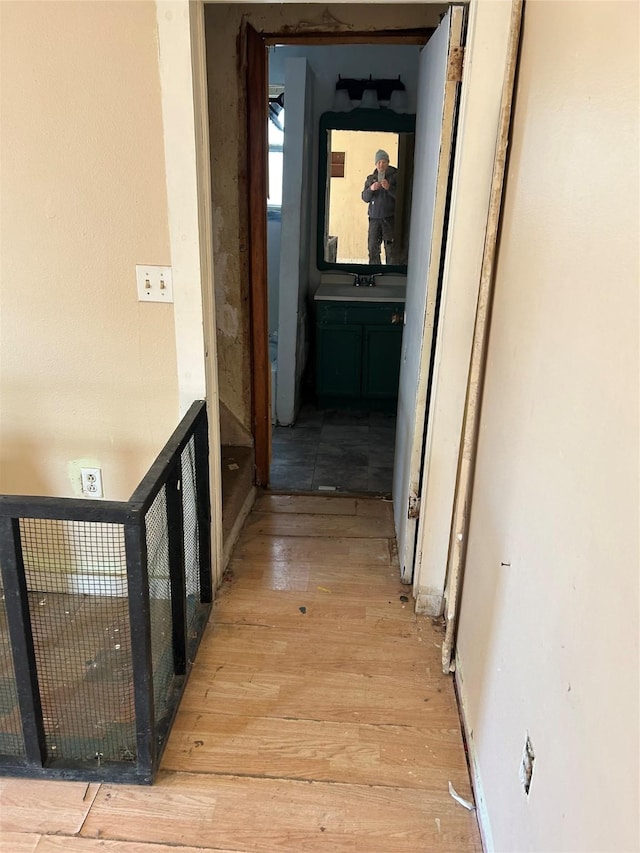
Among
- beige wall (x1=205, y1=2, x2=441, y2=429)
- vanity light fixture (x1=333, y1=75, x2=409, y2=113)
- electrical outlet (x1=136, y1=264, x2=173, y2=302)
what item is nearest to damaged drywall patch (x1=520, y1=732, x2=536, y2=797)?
electrical outlet (x1=136, y1=264, x2=173, y2=302)

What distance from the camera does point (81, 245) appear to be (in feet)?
6.63

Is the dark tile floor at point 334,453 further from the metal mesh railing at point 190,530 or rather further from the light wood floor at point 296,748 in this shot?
the metal mesh railing at point 190,530

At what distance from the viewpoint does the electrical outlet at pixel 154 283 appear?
6.68ft

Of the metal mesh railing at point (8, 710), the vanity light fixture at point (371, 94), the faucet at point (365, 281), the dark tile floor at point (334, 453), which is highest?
the vanity light fixture at point (371, 94)

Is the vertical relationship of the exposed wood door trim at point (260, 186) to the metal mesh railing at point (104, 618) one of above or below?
above

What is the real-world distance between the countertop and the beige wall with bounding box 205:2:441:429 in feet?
4.85

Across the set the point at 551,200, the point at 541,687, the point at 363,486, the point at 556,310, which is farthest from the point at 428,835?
the point at 363,486

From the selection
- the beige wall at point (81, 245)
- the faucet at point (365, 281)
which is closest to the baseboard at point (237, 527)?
the beige wall at point (81, 245)

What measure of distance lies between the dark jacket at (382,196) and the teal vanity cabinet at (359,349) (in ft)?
1.77

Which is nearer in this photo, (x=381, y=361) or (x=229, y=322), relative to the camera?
(x=229, y=322)

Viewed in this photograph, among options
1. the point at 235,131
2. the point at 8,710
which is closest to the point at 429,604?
the point at 8,710

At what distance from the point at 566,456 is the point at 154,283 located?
1423mm

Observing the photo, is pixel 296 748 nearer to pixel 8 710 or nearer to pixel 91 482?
pixel 8 710

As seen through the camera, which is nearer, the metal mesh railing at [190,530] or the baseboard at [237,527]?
the metal mesh railing at [190,530]
